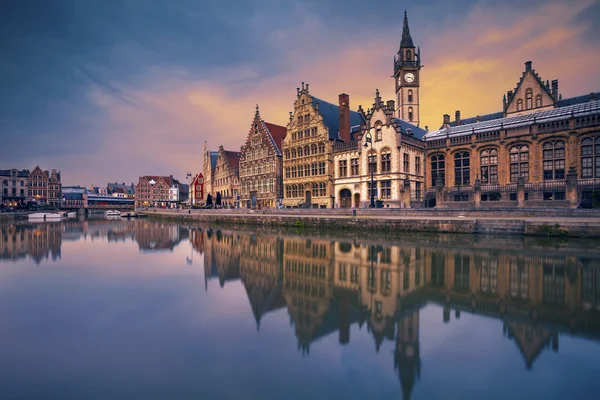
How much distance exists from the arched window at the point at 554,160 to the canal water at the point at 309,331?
21339 mm

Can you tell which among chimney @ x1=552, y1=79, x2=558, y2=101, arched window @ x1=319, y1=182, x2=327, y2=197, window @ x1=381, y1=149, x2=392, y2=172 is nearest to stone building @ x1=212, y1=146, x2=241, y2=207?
arched window @ x1=319, y1=182, x2=327, y2=197

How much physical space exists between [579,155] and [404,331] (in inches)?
1344

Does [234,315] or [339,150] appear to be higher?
[339,150]

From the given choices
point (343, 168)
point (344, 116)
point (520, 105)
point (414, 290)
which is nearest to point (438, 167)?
point (343, 168)

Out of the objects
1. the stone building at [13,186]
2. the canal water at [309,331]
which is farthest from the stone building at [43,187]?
the canal water at [309,331]

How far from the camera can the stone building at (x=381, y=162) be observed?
3650 centimetres

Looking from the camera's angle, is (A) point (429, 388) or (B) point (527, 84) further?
(B) point (527, 84)

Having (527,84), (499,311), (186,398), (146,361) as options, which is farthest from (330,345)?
(527,84)

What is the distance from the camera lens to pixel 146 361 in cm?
576

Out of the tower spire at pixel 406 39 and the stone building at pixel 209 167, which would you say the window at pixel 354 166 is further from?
the stone building at pixel 209 167

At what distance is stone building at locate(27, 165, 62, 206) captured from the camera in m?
100

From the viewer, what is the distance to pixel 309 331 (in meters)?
7.25

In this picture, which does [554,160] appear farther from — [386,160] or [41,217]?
[41,217]

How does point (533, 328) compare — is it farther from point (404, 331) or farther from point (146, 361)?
point (146, 361)
